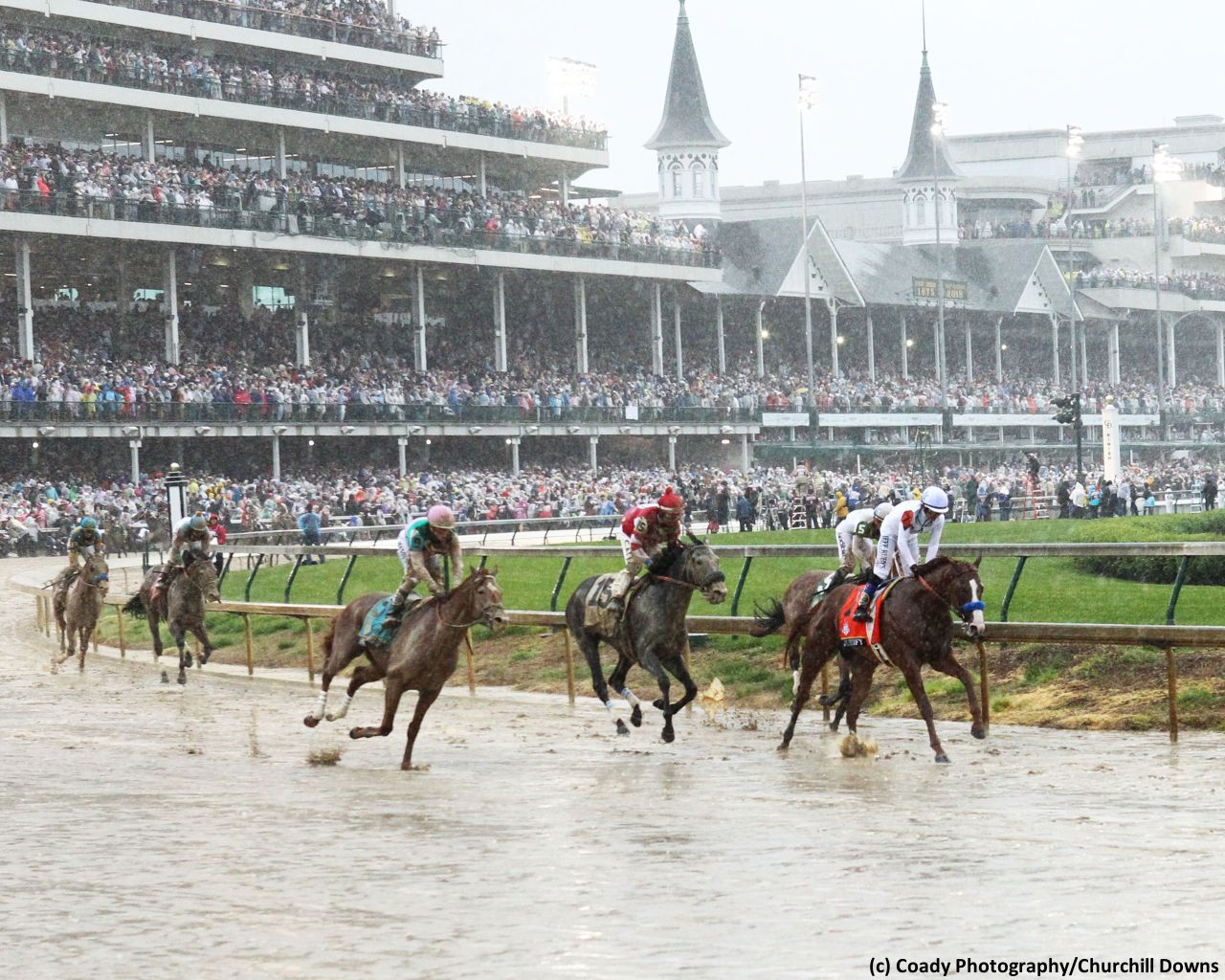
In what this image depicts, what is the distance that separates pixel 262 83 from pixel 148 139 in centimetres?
330

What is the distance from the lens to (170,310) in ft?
150

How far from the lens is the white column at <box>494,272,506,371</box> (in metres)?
53.2

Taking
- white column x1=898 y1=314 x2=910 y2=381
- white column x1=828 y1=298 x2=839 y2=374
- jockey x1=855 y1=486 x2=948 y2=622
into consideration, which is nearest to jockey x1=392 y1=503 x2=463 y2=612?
jockey x1=855 y1=486 x2=948 y2=622

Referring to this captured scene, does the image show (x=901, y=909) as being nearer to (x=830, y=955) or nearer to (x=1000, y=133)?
(x=830, y=955)

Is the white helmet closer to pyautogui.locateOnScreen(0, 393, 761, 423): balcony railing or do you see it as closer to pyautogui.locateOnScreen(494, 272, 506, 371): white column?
pyautogui.locateOnScreen(0, 393, 761, 423): balcony railing

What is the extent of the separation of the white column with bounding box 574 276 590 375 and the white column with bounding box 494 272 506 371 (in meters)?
2.17

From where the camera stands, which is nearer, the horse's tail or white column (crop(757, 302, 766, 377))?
the horse's tail

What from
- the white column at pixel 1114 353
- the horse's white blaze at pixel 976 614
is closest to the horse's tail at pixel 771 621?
the horse's white blaze at pixel 976 614

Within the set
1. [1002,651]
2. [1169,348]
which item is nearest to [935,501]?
[1002,651]

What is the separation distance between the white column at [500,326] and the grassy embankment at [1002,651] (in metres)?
27.6

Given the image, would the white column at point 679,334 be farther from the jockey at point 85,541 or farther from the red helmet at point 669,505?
the red helmet at point 669,505

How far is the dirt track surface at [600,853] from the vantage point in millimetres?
6621

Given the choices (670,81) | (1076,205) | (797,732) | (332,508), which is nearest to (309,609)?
(797,732)

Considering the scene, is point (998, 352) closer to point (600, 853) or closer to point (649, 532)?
point (649, 532)
